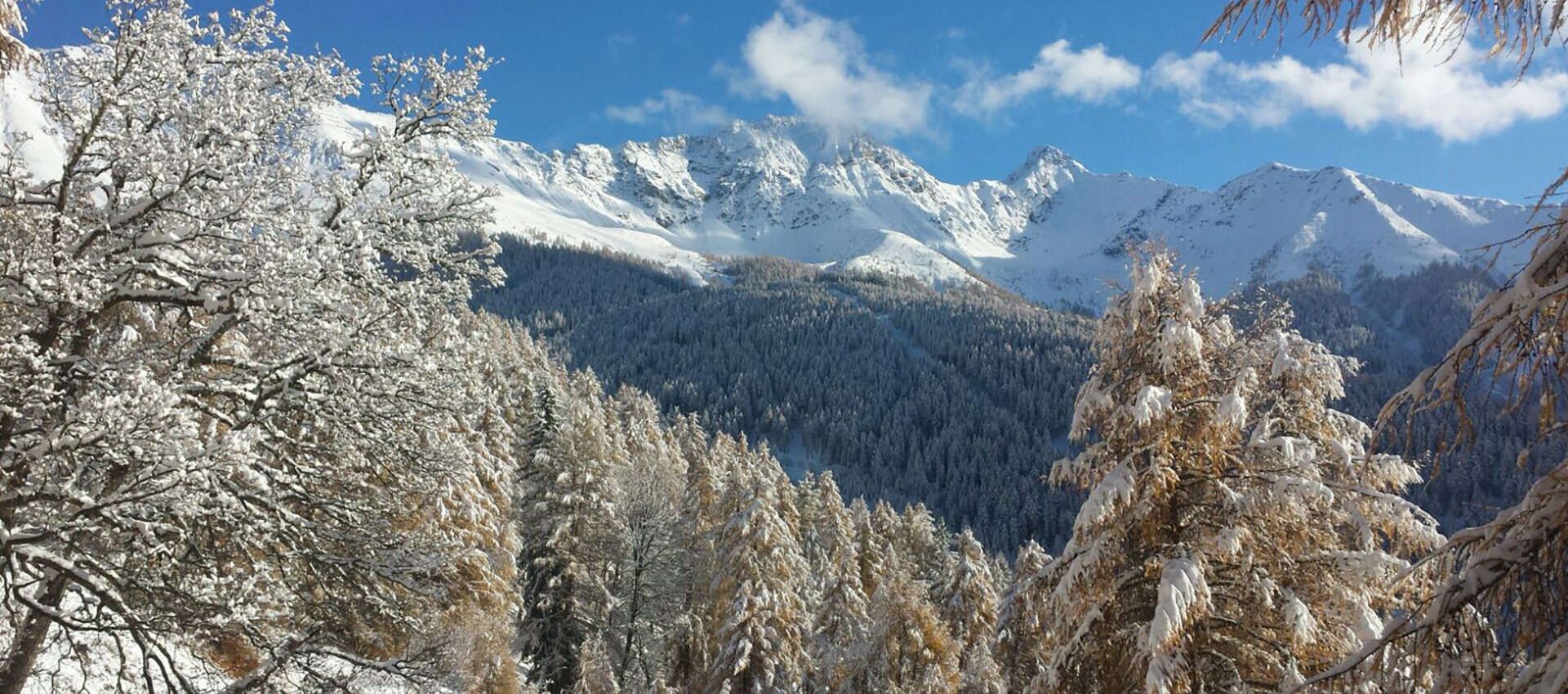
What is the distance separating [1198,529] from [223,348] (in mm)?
9307

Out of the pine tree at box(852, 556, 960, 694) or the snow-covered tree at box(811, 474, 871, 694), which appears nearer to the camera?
the pine tree at box(852, 556, 960, 694)

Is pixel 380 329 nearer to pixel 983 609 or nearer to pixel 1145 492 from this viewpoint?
pixel 1145 492

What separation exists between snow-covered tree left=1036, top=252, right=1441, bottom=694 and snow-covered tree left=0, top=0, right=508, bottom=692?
20.5 feet

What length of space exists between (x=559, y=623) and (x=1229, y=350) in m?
20.5

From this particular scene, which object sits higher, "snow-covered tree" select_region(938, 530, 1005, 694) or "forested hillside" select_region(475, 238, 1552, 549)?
"forested hillside" select_region(475, 238, 1552, 549)

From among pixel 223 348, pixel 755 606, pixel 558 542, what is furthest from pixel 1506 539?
pixel 558 542

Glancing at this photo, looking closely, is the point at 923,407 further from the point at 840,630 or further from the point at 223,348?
the point at 223,348

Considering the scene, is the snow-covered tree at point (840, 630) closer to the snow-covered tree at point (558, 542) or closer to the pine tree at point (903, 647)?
the pine tree at point (903, 647)

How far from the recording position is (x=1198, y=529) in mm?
7707

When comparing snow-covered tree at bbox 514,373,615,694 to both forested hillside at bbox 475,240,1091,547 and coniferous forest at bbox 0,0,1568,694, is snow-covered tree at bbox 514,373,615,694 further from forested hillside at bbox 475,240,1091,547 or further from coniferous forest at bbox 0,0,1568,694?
forested hillside at bbox 475,240,1091,547

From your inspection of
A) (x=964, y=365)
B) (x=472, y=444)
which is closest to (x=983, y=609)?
(x=472, y=444)

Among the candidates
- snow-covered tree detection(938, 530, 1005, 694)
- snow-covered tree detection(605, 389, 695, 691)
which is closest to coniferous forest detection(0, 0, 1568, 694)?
snow-covered tree detection(938, 530, 1005, 694)

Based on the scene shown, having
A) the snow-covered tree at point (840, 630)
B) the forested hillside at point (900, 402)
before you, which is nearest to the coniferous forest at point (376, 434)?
the snow-covered tree at point (840, 630)

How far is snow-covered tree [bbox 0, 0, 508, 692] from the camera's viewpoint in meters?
5.36
